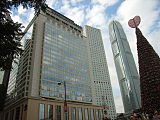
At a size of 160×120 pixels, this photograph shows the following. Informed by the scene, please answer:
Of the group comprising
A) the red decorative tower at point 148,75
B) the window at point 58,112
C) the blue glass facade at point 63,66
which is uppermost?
Answer: the blue glass facade at point 63,66

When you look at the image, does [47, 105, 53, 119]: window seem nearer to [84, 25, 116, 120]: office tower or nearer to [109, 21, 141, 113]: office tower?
[84, 25, 116, 120]: office tower

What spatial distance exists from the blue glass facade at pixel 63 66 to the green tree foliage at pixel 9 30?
3831 cm

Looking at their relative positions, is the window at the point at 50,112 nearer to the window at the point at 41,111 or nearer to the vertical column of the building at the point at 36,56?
the window at the point at 41,111

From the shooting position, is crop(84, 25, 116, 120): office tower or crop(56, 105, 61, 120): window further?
crop(84, 25, 116, 120): office tower

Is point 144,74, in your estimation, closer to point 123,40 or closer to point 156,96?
point 156,96

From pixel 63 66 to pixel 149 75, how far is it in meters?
45.4

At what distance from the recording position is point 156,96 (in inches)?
861

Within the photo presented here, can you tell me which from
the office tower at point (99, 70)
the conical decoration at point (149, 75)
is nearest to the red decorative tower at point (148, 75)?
the conical decoration at point (149, 75)

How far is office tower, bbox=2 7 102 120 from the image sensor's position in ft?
161

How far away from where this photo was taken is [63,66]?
6456 centimetres

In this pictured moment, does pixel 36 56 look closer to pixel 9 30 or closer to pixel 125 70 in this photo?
pixel 9 30

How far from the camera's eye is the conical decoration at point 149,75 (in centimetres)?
2203

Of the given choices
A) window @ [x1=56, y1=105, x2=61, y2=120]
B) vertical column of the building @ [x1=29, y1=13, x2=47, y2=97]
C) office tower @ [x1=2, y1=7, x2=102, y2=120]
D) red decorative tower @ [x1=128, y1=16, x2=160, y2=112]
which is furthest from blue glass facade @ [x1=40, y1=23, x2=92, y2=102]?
red decorative tower @ [x1=128, y1=16, x2=160, y2=112]

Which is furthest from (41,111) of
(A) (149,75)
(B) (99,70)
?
(B) (99,70)
